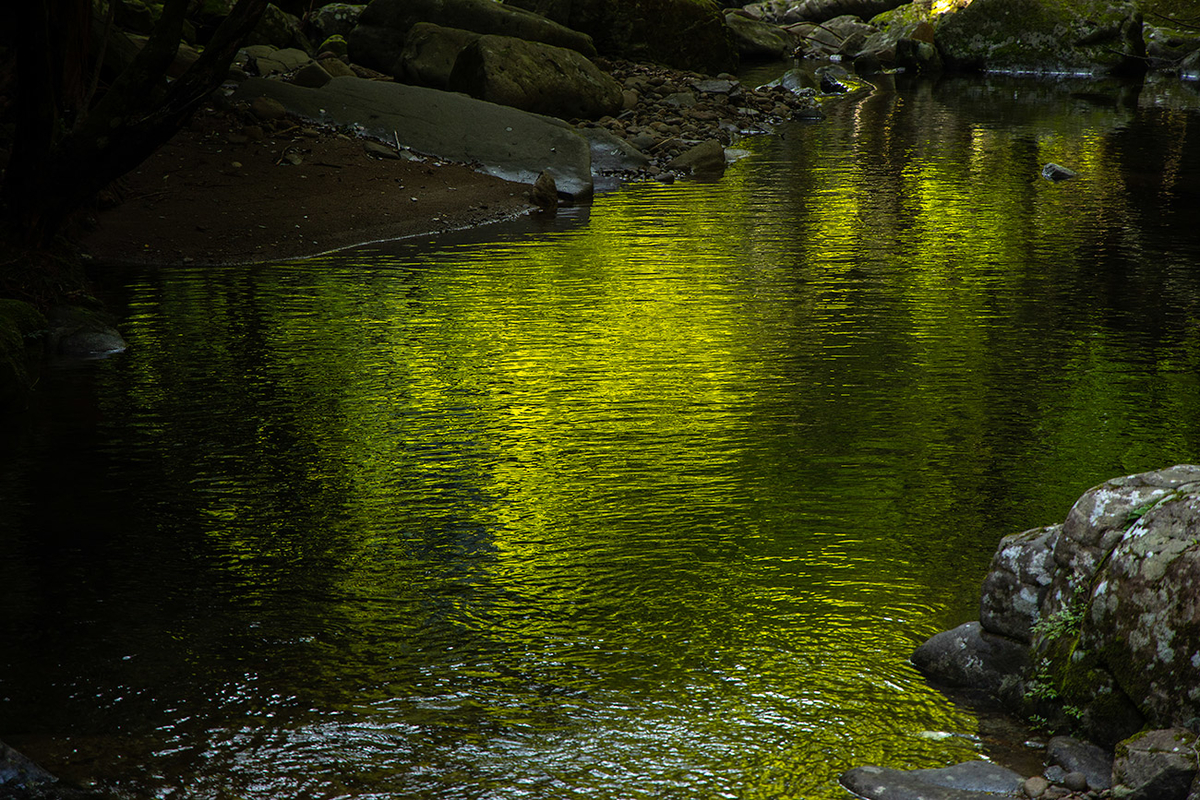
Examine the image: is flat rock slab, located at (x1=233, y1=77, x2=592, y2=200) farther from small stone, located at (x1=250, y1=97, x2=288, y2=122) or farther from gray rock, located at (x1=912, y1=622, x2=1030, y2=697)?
gray rock, located at (x1=912, y1=622, x2=1030, y2=697)

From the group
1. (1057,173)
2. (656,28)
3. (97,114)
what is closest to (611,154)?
(1057,173)

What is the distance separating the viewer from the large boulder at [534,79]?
20688 millimetres

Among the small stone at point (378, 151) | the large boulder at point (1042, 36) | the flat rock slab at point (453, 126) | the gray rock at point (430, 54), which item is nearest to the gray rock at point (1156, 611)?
the flat rock slab at point (453, 126)

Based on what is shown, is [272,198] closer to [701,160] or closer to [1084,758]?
[701,160]

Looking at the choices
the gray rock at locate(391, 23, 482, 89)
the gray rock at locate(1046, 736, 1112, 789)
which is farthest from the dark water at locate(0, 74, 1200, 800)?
the gray rock at locate(391, 23, 482, 89)

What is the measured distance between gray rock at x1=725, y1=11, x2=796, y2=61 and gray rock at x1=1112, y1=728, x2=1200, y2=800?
40.8 meters

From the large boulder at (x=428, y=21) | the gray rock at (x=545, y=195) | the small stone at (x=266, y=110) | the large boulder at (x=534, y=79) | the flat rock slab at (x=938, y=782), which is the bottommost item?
the flat rock slab at (x=938, y=782)

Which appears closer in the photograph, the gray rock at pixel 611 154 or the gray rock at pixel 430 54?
the gray rock at pixel 611 154

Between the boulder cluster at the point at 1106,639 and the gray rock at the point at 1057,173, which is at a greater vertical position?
the gray rock at the point at 1057,173

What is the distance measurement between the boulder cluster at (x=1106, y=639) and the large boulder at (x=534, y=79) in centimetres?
1728

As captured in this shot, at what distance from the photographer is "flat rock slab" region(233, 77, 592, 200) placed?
18.3m

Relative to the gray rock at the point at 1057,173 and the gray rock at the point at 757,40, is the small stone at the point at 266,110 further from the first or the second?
the gray rock at the point at 757,40

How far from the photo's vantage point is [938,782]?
4105 millimetres

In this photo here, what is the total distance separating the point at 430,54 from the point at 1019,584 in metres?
19.5
